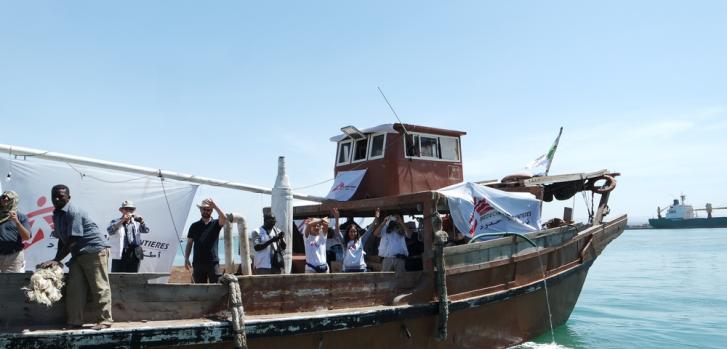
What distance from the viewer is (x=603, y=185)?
1176cm

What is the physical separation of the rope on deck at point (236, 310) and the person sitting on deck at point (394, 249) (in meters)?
2.89

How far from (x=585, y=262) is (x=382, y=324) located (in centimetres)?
627

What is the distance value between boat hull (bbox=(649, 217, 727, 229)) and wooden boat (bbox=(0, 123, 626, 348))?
310 ft

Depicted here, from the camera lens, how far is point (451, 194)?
8.16m

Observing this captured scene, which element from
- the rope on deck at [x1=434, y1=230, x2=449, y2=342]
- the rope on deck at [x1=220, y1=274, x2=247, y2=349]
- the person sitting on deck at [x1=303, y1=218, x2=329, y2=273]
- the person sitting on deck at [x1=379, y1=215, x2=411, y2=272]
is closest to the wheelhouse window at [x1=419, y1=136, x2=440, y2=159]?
the person sitting on deck at [x1=379, y1=215, x2=411, y2=272]

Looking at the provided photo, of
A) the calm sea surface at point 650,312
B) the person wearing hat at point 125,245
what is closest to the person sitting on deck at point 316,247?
the person wearing hat at point 125,245

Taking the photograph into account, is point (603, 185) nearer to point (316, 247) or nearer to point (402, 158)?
point (402, 158)

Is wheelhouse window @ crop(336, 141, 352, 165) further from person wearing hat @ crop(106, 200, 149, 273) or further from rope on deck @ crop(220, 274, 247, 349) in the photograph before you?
rope on deck @ crop(220, 274, 247, 349)

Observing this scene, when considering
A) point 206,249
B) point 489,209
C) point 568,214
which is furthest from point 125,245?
point 568,214

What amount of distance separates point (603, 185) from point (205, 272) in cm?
899

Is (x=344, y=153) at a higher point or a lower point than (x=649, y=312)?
higher

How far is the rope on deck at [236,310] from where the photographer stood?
5285 mm

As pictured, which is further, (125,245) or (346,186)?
(346,186)

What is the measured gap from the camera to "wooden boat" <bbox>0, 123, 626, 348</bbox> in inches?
192
